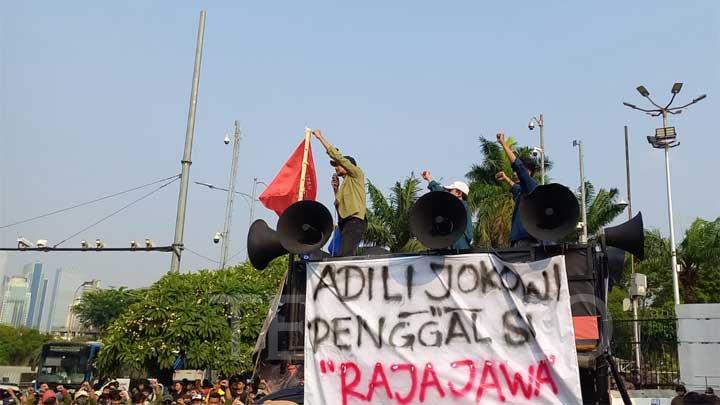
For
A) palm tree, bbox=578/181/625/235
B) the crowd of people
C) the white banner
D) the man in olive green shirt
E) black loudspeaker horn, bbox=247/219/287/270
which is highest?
palm tree, bbox=578/181/625/235

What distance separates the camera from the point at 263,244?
4910mm

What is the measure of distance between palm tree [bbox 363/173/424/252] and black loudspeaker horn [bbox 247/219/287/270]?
1560 centimetres

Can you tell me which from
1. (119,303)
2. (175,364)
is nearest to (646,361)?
(175,364)

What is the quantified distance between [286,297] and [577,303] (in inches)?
75.4

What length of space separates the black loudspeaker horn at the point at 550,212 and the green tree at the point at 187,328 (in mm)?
13138

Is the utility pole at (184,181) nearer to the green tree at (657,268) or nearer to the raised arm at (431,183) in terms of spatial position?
the raised arm at (431,183)

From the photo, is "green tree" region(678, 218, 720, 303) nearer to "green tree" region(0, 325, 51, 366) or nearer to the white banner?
the white banner

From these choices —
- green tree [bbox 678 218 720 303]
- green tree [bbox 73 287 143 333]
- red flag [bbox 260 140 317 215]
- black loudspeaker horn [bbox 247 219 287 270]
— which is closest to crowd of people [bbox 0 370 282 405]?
red flag [bbox 260 140 317 215]

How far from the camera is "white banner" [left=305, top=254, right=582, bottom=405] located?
414 cm

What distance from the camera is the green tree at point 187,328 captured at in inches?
646

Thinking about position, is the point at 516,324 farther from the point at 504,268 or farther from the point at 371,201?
the point at 371,201

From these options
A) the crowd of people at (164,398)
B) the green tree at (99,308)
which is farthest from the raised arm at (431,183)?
the green tree at (99,308)

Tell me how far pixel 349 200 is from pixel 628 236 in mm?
2318

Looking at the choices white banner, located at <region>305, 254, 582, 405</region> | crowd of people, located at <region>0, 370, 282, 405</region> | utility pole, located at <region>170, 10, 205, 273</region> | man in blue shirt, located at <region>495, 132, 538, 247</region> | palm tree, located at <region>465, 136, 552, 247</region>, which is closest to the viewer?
white banner, located at <region>305, 254, 582, 405</region>
